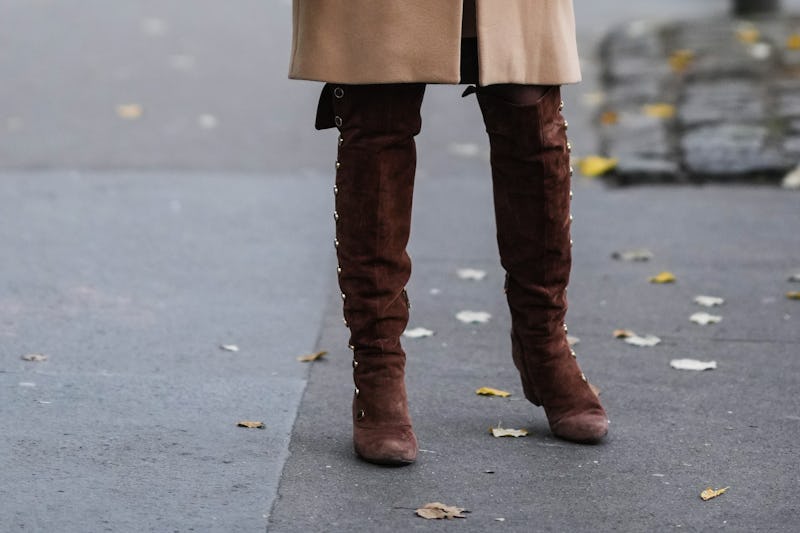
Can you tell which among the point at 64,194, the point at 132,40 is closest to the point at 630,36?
the point at 132,40

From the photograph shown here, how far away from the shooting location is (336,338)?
168 inches

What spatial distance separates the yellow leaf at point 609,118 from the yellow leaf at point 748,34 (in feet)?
6.24

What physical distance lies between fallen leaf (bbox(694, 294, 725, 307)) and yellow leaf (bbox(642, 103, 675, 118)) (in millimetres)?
2798

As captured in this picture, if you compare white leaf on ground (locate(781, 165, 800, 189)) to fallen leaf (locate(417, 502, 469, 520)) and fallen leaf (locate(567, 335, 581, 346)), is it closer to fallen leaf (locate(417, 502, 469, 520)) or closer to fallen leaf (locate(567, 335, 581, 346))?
fallen leaf (locate(567, 335, 581, 346))

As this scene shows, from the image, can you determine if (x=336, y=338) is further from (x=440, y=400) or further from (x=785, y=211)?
(x=785, y=211)

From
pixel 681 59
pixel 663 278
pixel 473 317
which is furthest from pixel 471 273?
pixel 681 59

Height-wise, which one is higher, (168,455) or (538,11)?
(538,11)

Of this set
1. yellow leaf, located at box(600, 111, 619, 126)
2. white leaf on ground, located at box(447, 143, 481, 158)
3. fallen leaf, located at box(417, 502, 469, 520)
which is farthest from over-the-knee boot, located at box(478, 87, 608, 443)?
yellow leaf, located at box(600, 111, 619, 126)

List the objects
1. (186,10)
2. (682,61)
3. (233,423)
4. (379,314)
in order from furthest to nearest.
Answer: (186,10) < (682,61) < (233,423) < (379,314)

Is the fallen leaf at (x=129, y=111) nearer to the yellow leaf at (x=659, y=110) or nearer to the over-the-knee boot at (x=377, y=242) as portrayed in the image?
the yellow leaf at (x=659, y=110)

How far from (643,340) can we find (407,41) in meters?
1.64

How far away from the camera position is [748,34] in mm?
9250

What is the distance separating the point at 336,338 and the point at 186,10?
21.9 feet

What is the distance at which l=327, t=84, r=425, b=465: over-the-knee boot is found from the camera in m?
3.06
